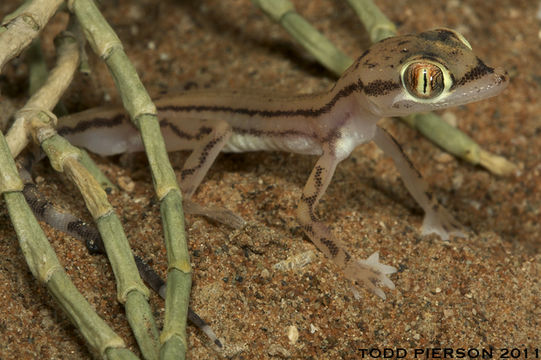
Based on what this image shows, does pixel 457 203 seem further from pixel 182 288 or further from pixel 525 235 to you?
pixel 182 288

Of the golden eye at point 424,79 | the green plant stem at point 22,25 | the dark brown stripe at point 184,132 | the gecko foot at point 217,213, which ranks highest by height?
the golden eye at point 424,79

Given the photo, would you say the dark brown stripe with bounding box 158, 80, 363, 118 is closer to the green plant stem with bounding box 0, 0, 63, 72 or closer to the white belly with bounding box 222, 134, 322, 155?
the white belly with bounding box 222, 134, 322, 155

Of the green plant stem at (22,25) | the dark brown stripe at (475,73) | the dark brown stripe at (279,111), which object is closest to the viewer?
the green plant stem at (22,25)

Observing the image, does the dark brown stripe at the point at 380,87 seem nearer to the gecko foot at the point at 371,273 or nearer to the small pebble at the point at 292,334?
the gecko foot at the point at 371,273

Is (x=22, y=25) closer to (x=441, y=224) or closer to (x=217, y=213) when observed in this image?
(x=217, y=213)

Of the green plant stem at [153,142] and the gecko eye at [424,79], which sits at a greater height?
the gecko eye at [424,79]

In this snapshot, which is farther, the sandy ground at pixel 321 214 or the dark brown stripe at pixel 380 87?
the dark brown stripe at pixel 380 87

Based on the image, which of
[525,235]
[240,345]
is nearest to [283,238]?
[240,345]

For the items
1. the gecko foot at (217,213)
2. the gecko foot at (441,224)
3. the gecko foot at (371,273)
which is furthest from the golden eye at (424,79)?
the gecko foot at (217,213)
